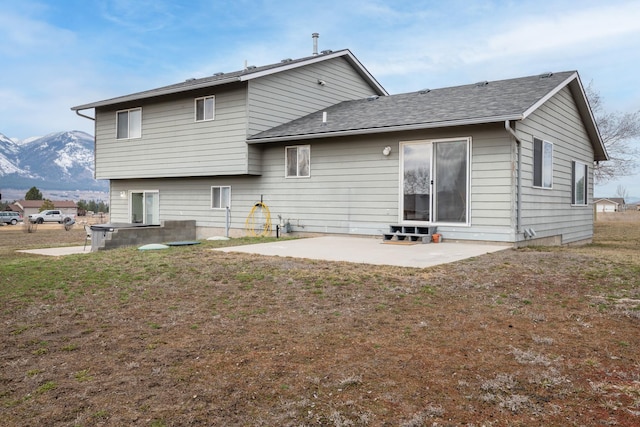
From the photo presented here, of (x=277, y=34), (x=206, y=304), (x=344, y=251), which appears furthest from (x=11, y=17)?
(x=206, y=304)

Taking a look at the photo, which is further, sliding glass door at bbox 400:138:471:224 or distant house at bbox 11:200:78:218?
distant house at bbox 11:200:78:218

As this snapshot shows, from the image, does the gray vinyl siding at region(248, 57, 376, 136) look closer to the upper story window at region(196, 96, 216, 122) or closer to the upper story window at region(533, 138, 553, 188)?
the upper story window at region(196, 96, 216, 122)

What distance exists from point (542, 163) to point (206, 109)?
957 centimetres

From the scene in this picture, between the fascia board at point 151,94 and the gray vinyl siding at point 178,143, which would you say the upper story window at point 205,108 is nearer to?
the gray vinyl siding at point 178,143

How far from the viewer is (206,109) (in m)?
14.9

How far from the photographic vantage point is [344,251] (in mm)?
9695

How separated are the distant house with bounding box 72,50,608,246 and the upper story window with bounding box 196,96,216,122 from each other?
0.15ft

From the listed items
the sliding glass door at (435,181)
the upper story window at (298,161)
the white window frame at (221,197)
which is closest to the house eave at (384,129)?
the upper story window at (298,161)

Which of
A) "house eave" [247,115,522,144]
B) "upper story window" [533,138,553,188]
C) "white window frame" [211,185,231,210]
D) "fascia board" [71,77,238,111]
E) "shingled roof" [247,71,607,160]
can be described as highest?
"fascia board" [71,77,238,111]

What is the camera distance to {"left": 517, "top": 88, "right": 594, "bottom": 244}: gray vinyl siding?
35.8 ft

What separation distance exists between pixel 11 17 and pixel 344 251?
2288cm

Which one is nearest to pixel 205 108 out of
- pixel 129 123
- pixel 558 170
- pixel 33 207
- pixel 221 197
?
pixel 221 197

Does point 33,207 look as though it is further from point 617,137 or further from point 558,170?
point 558,170

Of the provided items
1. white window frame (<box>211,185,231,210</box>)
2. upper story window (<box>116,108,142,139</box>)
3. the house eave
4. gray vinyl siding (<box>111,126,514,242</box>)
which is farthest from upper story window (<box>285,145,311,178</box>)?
upper story window (<box>116,108,142,139</box>)
